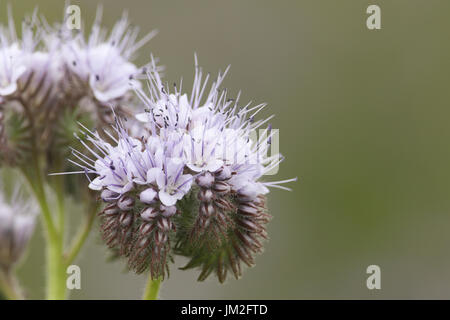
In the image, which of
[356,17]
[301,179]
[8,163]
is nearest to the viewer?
[8,163]

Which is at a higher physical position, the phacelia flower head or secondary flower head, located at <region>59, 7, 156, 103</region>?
secondary flower head, located at <region>59, 7, 156, 103</region>

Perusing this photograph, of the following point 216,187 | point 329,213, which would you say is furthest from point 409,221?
point 216,187

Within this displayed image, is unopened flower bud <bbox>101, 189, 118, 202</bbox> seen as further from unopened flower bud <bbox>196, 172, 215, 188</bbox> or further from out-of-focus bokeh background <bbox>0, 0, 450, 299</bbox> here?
out-of-focus bokeh background <bbox>0, 0, 450, 299</bbox>

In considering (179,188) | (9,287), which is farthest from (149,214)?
(9,287)

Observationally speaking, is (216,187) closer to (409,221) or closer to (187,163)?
(187,163)

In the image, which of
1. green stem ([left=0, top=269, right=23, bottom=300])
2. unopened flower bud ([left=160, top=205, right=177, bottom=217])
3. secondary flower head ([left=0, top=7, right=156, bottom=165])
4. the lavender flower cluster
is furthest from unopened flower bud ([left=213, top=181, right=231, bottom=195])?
green stem ([left=0, top=269, right=23, bottom=300])

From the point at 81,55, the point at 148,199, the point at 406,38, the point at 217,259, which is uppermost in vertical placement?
the point at 406,38

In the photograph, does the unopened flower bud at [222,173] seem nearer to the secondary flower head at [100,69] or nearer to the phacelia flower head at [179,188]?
the phacelia flower head at [179,188]

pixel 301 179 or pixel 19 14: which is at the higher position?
pixel 19 14
